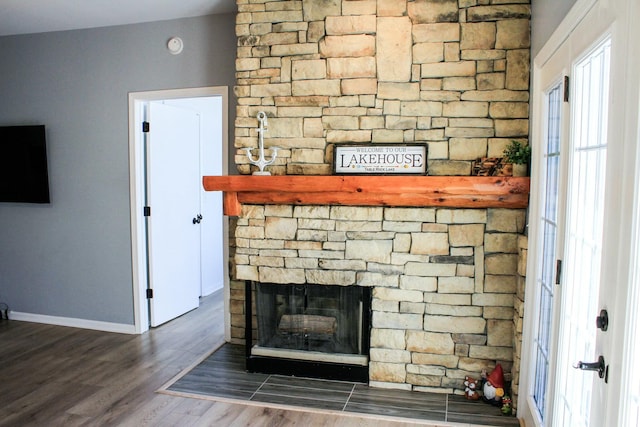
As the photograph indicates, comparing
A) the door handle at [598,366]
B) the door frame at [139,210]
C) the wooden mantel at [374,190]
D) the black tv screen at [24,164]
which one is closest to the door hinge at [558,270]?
the door handle at [598,366]

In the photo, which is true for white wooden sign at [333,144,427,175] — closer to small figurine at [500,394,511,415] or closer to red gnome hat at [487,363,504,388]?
red gnome hat at [487,363,504,388]

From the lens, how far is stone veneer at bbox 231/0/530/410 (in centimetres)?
301

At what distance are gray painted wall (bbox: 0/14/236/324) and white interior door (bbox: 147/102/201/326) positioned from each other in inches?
8.7

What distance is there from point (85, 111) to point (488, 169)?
11.2ft

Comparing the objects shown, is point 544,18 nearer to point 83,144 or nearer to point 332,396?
point 332,396

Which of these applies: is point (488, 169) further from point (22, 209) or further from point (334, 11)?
point (22, 209)

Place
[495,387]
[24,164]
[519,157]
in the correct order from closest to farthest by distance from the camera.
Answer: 1. [519,157]
2. [495,387]
3. [24,164]

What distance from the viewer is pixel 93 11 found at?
3699 millimetres

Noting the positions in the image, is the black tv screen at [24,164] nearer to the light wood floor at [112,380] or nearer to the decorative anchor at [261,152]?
the light wood floor at [112,380]

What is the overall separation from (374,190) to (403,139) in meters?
0.44

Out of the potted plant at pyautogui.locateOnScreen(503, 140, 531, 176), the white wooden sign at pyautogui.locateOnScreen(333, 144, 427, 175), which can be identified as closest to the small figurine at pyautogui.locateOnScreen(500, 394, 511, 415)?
the potted plant at pyautogui.locateOnScreen(503, 140, 531, 176)

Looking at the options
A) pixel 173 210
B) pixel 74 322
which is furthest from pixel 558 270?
pixel 74 322

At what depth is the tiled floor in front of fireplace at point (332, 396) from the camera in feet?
9.33

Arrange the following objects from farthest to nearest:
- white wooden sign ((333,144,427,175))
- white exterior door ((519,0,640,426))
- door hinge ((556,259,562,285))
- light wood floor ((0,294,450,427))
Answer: white wooden sign ((333,144,427,175)) → light wood floor ((0,294,450,427)) → door hinge ((556,259,562,285)) → white exterior door ((519,0,640,426))
